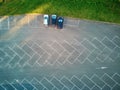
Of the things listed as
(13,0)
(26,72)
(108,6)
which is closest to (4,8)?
(13,0)

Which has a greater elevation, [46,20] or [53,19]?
[53,19]

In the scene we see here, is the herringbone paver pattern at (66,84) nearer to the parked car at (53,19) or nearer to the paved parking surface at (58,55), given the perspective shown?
the paved parking surface at (58,55)

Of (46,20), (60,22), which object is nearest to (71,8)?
(60,22)

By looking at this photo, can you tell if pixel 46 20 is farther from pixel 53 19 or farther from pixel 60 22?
pixel 60 22

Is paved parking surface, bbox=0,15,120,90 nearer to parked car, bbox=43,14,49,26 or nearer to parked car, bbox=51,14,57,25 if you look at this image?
parked car, bbox=43,14,49,26

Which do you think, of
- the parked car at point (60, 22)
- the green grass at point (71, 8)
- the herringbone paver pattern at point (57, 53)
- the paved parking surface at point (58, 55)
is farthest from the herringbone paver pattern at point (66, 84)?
the green grass at point (71, 8)

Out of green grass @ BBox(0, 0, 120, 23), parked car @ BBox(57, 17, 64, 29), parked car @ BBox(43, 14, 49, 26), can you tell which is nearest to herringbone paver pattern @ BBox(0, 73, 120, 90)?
parked car @ BBox(57, 17, 64, 29)

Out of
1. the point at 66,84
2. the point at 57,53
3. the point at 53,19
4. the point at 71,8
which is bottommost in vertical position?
the point at 66,84

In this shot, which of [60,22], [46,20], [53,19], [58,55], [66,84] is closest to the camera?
[66,84]
